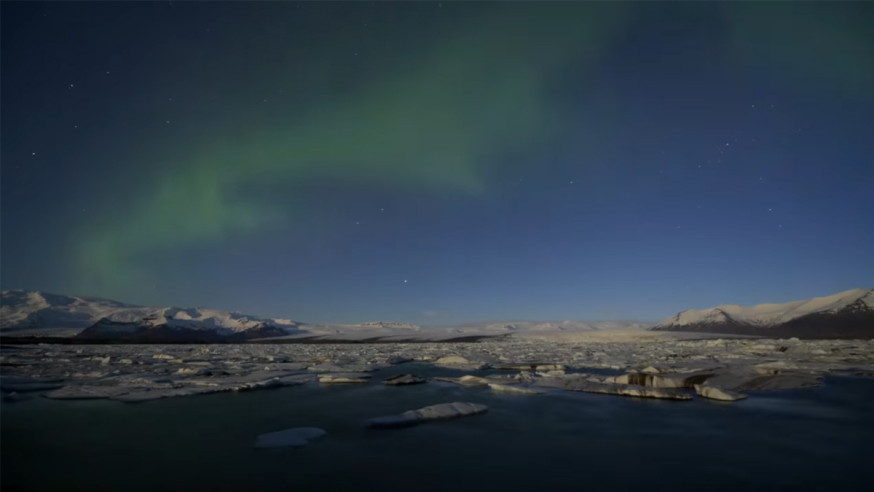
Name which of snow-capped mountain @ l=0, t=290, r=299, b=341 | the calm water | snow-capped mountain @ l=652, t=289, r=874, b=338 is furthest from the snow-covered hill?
the calm water

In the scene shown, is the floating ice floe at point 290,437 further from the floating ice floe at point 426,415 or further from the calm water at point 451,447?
the floating ice floe at point 426,415

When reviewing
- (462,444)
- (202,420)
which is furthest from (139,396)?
(462,444)

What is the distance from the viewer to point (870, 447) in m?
7.05

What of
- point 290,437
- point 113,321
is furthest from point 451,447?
point 113,321

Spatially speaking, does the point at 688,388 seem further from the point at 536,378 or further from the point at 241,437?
the point at 241,437

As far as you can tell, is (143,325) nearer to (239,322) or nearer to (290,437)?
(239,322)

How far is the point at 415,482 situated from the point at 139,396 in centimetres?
1039

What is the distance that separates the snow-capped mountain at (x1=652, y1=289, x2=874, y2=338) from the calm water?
91.8 meters

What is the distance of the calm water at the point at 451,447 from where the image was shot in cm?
543

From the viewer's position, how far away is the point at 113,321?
319 ft

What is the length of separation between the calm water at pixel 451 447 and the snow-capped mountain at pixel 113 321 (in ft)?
346

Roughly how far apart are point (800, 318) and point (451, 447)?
112m

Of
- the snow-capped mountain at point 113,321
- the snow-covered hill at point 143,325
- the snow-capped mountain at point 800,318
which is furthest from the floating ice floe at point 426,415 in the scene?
the snow-capped mountain at point 113,321

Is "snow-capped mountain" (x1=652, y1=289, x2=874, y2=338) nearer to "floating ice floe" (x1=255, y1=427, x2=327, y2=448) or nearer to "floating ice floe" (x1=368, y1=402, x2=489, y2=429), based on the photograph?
"floating ice floe" (x1=368, y1=402, x2=489, y2=429)
